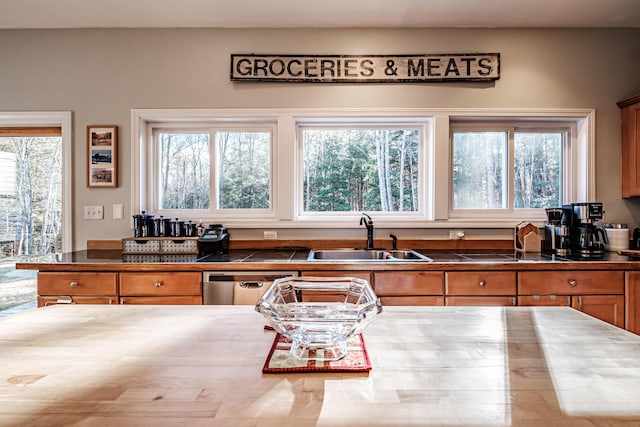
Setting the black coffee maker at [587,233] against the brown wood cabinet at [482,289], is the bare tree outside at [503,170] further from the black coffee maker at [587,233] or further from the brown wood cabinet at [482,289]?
the brown wood cabinet at [482,289]

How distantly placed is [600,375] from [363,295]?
1.68ft

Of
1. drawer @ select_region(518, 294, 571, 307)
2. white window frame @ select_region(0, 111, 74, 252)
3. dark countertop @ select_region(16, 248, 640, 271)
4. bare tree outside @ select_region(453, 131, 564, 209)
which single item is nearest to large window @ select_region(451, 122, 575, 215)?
bare tree outside @ select_region(453, 131, 564, 209)

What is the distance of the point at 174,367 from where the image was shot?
0.70m

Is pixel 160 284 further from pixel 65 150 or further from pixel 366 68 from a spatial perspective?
pixel 366 68

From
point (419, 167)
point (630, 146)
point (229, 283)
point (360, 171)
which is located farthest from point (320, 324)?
point (630, 146)

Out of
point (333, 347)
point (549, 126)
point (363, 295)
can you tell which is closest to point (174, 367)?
point (333, 347)

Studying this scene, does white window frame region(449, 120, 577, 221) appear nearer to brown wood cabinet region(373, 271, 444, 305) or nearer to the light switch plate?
brown wood cabinet region(373, 271, 444, 305)

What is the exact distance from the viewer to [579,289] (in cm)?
204

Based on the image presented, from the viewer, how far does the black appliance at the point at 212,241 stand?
2.42 metres

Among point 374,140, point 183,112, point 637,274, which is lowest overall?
point 637,274

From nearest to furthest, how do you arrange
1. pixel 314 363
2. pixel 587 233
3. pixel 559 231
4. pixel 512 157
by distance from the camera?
pixel 314 363
pixel 587 233
pixel 559 231
pixel 512 157

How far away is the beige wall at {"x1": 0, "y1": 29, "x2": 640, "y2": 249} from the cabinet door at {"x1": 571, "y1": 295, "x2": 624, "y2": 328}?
0.93m

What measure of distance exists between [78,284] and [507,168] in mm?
3216

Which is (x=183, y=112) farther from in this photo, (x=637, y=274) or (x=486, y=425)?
(x=637, y=274)
